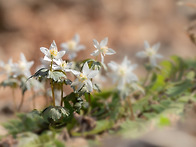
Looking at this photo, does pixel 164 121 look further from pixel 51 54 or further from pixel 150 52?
pixel 51 54

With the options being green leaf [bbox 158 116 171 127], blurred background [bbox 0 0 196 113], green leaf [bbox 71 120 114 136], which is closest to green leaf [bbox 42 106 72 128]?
green leaf [bbox 71 120 114 136]

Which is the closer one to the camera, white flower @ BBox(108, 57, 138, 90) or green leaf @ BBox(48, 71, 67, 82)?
green leaf @ BBox(48, 71, 67, 82)

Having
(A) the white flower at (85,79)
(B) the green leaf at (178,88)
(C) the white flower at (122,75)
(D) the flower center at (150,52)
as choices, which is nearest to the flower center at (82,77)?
(A) the white flower at (85,79)

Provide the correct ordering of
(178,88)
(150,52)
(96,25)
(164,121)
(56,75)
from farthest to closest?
(96,25) → (150,52) → (178,88) → (164,121) → (56,75)

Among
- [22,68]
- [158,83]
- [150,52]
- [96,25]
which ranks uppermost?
[96,25]

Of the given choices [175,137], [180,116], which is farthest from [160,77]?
[175,137]

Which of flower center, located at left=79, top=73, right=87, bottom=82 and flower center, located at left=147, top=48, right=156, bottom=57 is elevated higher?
flower center, located at left=147, top=48, right=156, bottom=57

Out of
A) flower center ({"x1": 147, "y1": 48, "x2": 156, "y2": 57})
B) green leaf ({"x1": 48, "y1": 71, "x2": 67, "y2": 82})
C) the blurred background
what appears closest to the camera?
green leaf ({"x1": 48, "y1": 71, "x2": 67, "y2": 82})

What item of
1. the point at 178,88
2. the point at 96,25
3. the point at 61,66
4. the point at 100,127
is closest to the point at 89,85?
the point at 61,66

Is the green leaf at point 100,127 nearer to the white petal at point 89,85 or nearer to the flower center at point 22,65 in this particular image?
the flower center at point 22,65

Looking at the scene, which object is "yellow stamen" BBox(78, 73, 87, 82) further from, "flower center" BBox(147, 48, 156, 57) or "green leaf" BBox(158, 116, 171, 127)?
"flower center" BBox(147, 48, 156, 57)
